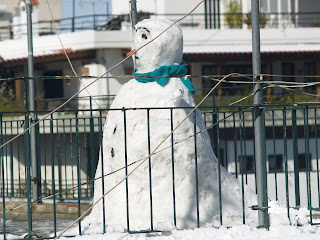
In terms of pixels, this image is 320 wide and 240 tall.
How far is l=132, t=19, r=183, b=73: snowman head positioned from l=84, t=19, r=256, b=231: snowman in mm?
12

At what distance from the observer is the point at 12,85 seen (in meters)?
26.1

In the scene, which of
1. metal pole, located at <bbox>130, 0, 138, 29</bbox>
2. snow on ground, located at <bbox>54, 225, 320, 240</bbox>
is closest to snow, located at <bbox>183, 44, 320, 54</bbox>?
metal pole, located at <bbox>130, 0, 138, 29</bbox>

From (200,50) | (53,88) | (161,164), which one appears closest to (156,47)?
(161,164)

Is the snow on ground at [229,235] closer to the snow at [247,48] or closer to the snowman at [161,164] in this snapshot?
the snowman at [161,164]

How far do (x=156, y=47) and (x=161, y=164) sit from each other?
1.52m

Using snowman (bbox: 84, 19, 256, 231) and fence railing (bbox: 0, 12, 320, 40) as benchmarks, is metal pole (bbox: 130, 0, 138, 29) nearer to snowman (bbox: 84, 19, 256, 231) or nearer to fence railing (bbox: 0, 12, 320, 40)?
snowman (bbox: 84, 19, 256, 231)

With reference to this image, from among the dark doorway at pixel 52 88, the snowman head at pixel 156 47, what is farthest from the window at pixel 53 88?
the snowman head at pixel 156 47

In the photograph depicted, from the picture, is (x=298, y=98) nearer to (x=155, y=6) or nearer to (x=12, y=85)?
(x=155, y=6)

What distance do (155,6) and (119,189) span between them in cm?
1956

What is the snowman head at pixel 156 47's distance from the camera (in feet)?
28.3

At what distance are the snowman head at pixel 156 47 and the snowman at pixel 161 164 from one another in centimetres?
1

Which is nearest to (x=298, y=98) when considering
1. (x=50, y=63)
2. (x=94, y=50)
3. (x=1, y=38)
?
(x=94, y=50)

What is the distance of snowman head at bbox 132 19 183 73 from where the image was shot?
340 inches

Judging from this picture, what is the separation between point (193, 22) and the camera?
26984 millimetres
